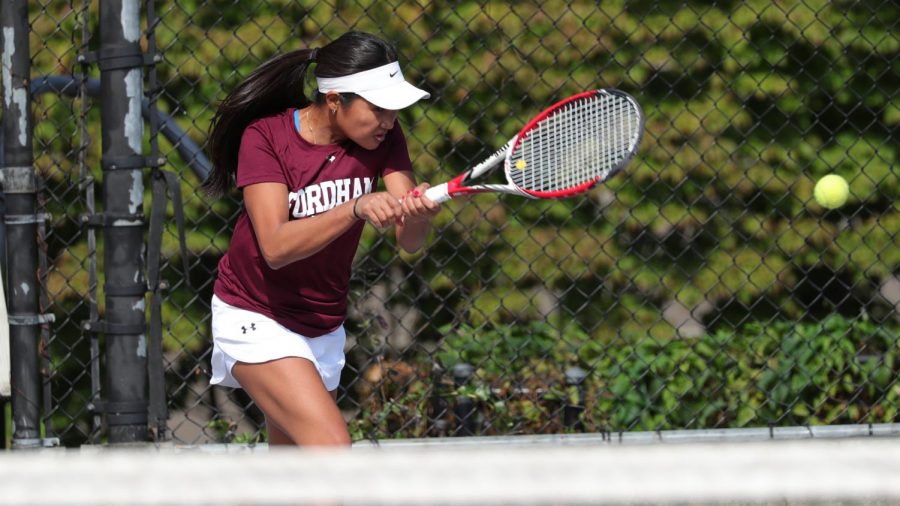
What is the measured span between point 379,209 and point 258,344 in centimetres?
46

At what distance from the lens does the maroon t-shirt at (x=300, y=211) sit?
2969 mm

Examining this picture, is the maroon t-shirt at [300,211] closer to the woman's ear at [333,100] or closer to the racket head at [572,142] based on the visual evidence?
the woman's ear at [333,100]

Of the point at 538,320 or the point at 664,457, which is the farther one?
the point at 538,320

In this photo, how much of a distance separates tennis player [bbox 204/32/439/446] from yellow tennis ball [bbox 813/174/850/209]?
5.67 feet

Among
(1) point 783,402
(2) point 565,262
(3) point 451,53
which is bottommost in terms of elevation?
(1) point 783,402

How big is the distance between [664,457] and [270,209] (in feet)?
4.04

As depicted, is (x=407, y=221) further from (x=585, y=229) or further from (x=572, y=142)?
(x=585, y=229)

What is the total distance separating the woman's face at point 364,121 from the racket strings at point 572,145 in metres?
0.32

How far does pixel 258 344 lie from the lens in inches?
116

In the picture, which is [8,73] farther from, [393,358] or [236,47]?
[393,358]

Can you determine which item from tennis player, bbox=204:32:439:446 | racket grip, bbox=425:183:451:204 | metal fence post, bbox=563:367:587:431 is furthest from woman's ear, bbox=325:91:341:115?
metal fence post, bbox=563:367:587:431

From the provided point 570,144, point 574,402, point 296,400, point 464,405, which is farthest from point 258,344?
point 574,402

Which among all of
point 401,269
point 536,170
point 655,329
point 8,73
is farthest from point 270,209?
point 655,329

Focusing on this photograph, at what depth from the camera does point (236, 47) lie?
13.6 feet
